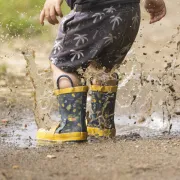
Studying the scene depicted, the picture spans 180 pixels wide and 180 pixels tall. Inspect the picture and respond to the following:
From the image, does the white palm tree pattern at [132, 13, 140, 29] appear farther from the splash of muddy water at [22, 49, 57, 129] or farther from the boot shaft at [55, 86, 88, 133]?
the splash of muddy water at [22, 49, 57, 129]

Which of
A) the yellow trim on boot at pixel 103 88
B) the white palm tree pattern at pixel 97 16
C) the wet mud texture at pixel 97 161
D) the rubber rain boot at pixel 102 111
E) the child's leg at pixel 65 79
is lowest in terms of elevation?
the wet mud texture at pixel 97 161

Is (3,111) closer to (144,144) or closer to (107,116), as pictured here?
(107,116)

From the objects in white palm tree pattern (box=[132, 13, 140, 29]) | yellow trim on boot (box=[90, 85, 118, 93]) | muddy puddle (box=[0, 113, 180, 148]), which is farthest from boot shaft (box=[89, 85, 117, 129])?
white palm tree pattern (box=[132, 13, 140, 29])

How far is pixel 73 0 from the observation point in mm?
3777

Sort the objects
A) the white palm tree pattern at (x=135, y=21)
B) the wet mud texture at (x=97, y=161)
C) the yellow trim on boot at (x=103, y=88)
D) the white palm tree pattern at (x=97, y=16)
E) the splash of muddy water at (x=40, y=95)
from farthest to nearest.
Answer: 1. the splash of muddy water at (x=40, y=95)
2. the yellow trim on boot at (x=103, y=88)
3. the white palm tree pattern at (x=135, y=21)
4. the white palm tree pattern at (x=97, y=16)
5. the wet mud texture at (x=97, y=161)

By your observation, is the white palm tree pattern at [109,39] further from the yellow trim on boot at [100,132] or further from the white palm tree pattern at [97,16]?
the yellow trim on boot at [100,132]

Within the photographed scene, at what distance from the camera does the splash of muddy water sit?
446 cm

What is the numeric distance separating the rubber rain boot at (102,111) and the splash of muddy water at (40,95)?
0.30 meters

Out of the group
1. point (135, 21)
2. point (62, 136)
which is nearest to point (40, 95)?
point (62, 136)

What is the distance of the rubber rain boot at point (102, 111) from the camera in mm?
3986

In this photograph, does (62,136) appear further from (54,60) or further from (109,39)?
(109,39)

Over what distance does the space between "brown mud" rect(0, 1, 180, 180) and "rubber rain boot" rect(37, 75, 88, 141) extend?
90 millimetres

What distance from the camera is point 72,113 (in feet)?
12.4

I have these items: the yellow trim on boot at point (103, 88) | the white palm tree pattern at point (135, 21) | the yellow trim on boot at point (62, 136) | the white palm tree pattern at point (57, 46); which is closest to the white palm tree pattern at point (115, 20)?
the white palm tree pattern at point (135, 21)
